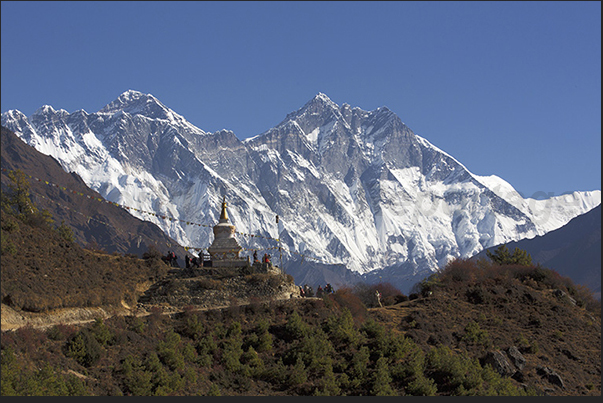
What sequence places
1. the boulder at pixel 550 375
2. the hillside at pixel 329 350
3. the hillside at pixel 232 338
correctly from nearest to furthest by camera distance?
the hillside at pixel 329 350, the hillside at pixel 232 338, the boulder at pixel 550 375

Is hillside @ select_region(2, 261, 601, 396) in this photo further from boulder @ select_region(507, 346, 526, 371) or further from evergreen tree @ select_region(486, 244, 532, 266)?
evergreen tree @ select_region(486, 244, 532, 266)

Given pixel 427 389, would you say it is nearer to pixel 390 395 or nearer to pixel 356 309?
pixel 390 395

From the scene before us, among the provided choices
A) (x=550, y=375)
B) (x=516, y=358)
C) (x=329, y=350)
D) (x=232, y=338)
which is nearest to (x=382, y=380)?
(x=329, y=350)

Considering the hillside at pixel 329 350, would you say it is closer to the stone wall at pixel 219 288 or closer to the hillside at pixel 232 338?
the hillside at pixel 232 338

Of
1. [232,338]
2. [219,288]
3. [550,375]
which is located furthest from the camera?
[550,375]

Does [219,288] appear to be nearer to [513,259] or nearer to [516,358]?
[516,358]

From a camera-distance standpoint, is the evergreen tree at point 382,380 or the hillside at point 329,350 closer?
the hillside at point 329,350

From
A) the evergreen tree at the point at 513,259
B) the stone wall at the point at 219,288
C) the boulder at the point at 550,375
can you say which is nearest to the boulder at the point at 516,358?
the boulder at the point at 550,375

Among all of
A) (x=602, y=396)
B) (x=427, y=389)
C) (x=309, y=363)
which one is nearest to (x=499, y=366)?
(x=602, y=396)

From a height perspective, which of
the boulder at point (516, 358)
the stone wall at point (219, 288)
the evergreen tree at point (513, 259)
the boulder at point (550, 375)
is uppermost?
the evergreen tree at point (513, 259)

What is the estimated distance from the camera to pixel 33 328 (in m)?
48.4

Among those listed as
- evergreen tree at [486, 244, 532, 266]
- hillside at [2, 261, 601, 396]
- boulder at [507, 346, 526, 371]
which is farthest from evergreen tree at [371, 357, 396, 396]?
evergreen tree at [486, 244, 532, 266]

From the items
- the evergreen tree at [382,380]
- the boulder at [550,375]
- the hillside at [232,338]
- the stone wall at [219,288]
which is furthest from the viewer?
the boulder at [550,375]

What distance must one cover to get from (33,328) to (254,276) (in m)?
20.0
